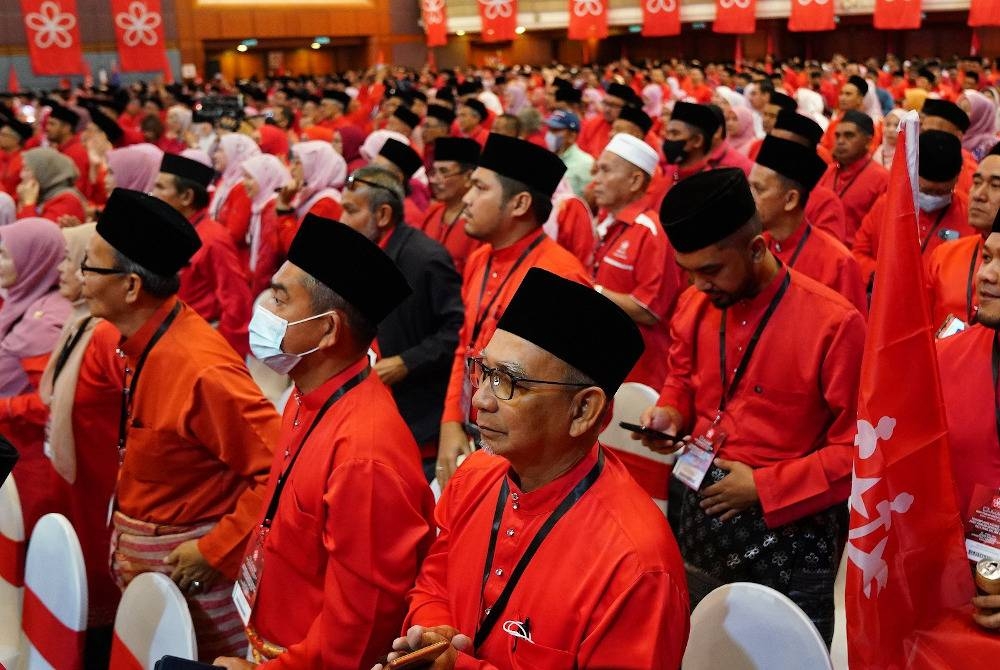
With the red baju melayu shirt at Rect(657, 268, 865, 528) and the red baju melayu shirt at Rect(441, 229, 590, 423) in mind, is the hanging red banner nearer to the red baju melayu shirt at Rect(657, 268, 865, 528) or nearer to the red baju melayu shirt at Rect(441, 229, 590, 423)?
the red baju melayu shirt at Rect(441, 229, 590, 423)

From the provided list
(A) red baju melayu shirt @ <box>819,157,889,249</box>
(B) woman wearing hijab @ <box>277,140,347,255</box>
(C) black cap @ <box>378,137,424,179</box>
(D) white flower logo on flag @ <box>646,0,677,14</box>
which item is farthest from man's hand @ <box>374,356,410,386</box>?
(D) white flower logo on flag @ <box>646,0,677,14</box>

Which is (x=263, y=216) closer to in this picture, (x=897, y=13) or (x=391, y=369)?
(x=391, y=369)

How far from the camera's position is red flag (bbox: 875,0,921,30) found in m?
18.1

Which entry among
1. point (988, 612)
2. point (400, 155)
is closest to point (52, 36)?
point (400, 155)

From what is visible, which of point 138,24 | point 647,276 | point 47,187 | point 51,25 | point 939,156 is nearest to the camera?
point 647,276

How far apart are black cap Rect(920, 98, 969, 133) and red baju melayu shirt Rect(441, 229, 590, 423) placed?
3.70 metres

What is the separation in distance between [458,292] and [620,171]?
0.95 metres

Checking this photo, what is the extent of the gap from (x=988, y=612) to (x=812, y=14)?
19.9m

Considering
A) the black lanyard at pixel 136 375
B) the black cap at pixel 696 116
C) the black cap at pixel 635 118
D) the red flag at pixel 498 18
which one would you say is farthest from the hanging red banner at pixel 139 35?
the black lanyard at pixel 136 375

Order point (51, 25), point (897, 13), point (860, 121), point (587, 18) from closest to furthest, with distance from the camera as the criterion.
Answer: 1. point (860, 121)
2. point (51, 25)
3. point (897, 13)
4. point (587, 18)

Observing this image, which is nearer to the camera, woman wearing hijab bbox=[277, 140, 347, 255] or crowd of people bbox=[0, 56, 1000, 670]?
crowd of people bbox=[0, 56, 1000, 670]

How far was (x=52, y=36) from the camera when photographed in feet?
48.8

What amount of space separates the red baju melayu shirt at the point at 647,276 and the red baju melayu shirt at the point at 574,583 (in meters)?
2.09

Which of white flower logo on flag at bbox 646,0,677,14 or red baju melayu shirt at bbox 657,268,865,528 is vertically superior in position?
white flower logo on flag at bbox 646,0,677,14
